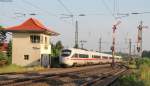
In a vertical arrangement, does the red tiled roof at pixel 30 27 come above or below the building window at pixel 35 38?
above

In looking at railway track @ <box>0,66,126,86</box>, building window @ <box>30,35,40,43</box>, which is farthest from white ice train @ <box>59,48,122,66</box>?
railway track @ <box>0,66,126,86</box>

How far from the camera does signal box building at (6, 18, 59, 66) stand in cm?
6131

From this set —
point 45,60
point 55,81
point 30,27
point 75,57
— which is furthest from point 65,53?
point 55,81

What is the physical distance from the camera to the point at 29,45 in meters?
62.4

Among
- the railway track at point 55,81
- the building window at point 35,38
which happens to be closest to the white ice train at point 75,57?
the building window at point 35,38

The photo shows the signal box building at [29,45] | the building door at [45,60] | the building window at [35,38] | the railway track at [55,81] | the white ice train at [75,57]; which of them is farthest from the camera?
the building door at [45,60]

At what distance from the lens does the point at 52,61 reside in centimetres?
6731

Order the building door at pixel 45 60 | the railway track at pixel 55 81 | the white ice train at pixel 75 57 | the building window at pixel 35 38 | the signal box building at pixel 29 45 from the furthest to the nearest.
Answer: the building door at pixel 45 60 → the building window at pixel 35 38 → the signal box building at pixel 29 45 → the white ice train at pixel 75 57 → the railway track at pixel 55 81

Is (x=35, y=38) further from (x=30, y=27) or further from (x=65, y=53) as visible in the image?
(x=65, y=53)

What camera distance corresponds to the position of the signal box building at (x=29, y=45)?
6131 cm

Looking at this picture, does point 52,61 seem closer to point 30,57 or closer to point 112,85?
point 30,57

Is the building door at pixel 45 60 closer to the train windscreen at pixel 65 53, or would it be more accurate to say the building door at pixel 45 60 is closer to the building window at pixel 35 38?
the building window at pixel 35 38

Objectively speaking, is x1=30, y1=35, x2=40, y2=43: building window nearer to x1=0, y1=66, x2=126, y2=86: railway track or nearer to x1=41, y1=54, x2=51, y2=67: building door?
x1=41, y1=54, x2=51, y2=67: building door

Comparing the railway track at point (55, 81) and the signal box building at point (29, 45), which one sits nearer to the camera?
the railway track at point (55, 81)
